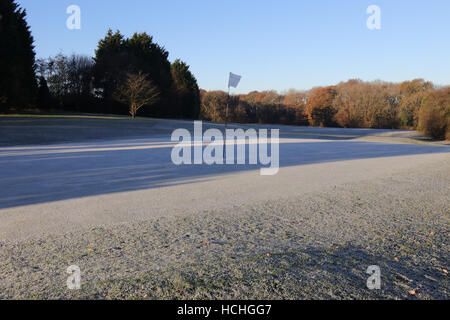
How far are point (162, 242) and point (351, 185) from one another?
5382 mm

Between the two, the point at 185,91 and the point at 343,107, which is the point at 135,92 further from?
the point at 343,107

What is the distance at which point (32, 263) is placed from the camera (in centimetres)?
338

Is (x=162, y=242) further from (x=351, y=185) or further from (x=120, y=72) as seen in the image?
(x=120, y=72)

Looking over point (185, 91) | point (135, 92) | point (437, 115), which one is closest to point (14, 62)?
point (135, 92)

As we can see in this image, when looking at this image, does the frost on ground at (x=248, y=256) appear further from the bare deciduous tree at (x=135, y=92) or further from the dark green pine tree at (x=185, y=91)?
the dark green pine tree at (x=185, y=91)

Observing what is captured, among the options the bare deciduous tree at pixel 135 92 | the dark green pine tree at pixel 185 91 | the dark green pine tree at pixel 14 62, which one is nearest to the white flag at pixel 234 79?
the bare deciduous tree at pixel 135 92

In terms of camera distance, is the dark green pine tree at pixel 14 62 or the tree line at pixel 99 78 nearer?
the dark green pine tree at pixel 14 62

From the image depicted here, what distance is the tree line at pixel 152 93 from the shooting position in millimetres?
33094

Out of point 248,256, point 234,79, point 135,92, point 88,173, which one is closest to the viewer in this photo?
point 248,256

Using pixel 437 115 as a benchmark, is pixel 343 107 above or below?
above

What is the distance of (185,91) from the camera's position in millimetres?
54906

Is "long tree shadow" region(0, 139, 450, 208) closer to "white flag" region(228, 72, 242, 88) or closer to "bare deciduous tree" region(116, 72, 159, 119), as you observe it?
"white flag" region(228, 72, 242, 88)

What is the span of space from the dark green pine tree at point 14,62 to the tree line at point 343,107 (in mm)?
28229

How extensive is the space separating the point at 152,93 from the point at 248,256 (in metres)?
42.2
